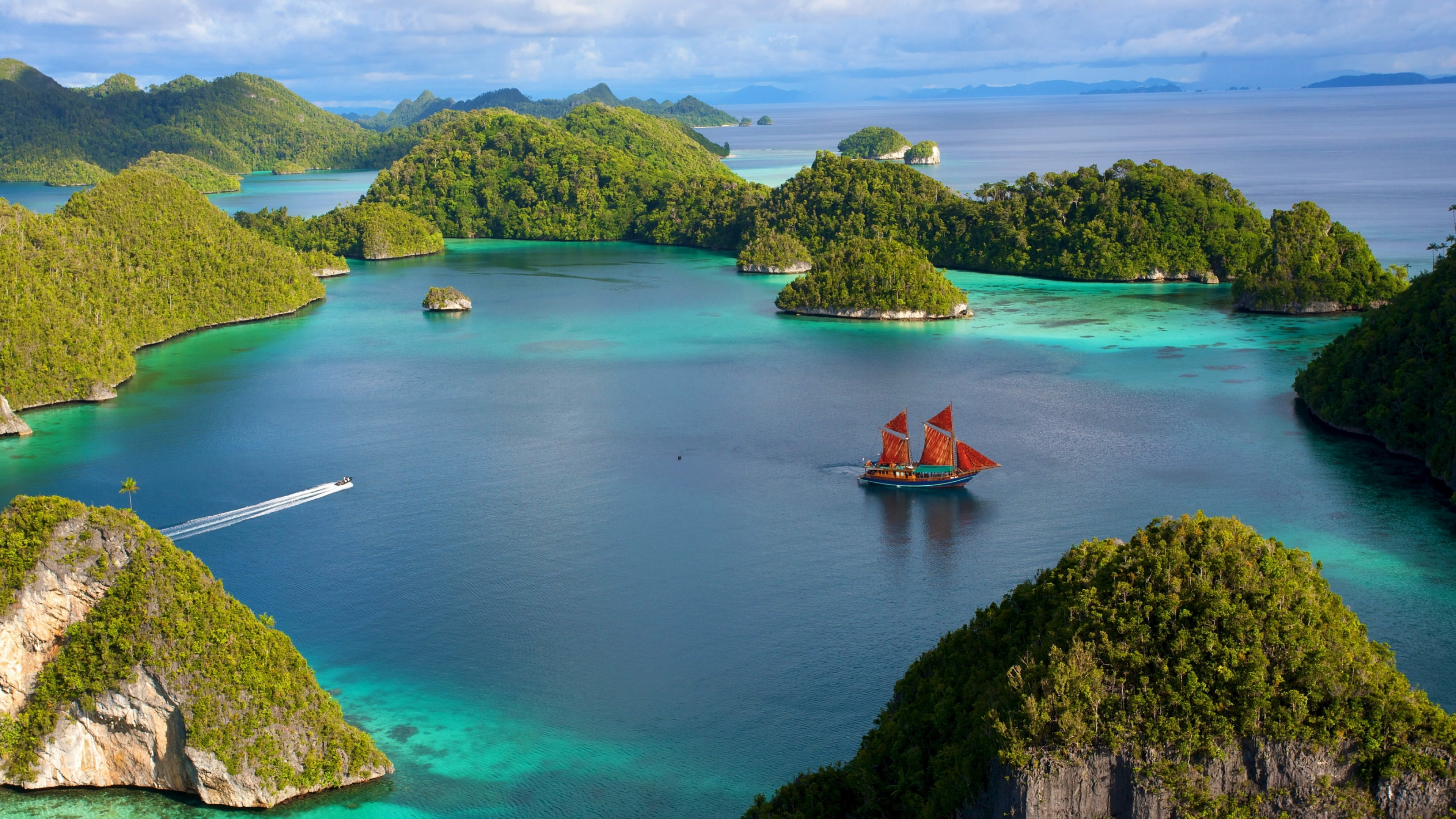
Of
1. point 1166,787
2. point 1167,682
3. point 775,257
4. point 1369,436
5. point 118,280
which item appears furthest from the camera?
point 775,257

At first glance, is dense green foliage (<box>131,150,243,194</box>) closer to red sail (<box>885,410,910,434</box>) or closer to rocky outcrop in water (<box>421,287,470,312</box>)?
rocky outcrop in water (<box>421,287,470,312</box>)

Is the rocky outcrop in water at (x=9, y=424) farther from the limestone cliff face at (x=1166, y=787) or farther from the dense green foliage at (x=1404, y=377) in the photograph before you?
the dense green foliage at (x=1404, y=377)

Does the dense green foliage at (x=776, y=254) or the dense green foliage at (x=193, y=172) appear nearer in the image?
the dense green foliage at (x=776, y=254)

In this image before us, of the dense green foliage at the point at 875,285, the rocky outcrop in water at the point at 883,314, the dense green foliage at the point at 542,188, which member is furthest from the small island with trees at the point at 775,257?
the rocky outcrop in water at the point at 883,314

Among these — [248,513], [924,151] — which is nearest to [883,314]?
[248,513]

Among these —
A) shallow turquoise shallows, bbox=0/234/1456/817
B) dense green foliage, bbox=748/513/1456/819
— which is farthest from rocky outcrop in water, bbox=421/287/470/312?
dense green foliage, bbox=748/513/1456/819

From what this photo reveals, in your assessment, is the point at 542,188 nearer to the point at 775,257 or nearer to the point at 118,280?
the point at 775,257
